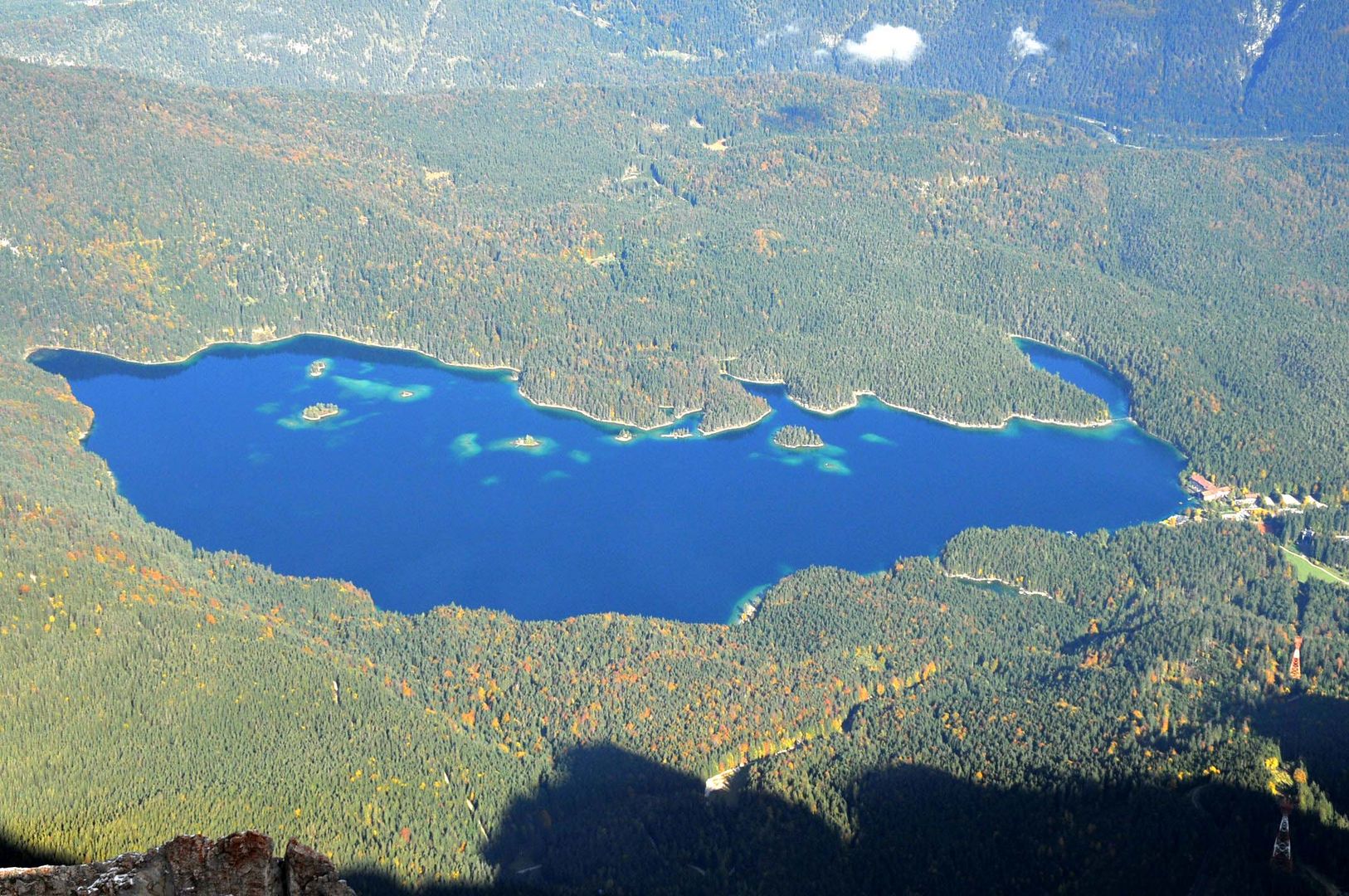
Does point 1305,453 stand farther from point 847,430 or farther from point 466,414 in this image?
point 466,414

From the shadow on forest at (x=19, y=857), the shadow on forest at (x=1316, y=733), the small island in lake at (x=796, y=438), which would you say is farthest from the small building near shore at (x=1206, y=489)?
the shadow on forest at (x=19, y=857)

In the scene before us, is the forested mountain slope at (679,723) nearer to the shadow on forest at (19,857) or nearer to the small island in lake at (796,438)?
the shadow on forest at (19,857)

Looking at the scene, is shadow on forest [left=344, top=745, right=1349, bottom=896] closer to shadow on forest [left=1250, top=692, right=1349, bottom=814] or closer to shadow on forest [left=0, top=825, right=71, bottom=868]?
shadow on forest [left=1250, top=692, right=1349, bottom=814]

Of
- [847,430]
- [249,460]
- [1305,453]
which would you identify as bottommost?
[249,460]

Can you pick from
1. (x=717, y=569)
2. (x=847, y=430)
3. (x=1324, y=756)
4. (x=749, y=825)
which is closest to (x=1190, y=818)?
(x=1324, y=756)

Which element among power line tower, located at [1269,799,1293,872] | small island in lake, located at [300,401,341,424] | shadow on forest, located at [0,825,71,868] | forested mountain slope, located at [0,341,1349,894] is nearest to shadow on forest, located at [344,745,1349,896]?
forested mountain slope, located at [0,341,1349,894]

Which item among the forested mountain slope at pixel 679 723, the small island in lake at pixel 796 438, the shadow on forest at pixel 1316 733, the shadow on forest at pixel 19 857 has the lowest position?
the small island in lake at pixel 796 438

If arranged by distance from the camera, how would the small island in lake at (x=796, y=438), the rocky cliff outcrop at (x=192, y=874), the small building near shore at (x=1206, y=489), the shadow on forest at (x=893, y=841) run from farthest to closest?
the small island in lake at (x=796, y=438) → the small building near shore at (x=1206, y=489) → the shadow on forest at (x=893, y=841) → the rocky cliff outcrop at (x=192, y=874)
